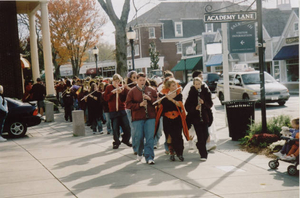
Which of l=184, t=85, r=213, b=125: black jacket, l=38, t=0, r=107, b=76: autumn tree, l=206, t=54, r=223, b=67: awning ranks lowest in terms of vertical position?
l=184, t=85, r=213, b=125: black jacket

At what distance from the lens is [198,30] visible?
216 ft

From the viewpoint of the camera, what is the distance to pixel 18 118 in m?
13.4

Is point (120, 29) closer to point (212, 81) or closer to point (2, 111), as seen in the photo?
point (2, 111)

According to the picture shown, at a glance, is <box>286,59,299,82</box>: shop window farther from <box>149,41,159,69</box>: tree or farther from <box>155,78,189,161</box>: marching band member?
<box>155,78,189,161</box>: marching band member

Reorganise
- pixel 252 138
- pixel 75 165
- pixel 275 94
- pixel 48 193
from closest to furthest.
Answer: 1. pixel 48 193
2. pixel 75 165
3. pixel 252 138
4. pixel 275 94

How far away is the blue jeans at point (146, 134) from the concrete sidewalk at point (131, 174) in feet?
0.80

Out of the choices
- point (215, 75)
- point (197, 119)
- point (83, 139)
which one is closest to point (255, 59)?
point (215, 75)

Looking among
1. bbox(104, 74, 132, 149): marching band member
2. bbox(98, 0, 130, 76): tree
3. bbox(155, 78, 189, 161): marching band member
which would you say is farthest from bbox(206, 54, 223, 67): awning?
bbox(155, 78, 189, 161): marching band member

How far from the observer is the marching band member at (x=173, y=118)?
27.7ft

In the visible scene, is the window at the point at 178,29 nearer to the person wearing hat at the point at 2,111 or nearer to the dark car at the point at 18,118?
the dark car at the point at 18,118

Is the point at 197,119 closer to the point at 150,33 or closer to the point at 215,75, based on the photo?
the point at 215,75

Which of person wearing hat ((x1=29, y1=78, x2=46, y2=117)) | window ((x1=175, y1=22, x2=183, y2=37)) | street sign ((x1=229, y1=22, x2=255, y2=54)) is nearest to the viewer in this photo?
street sign ((x1=229, y1=22, x2=255, y2=54))

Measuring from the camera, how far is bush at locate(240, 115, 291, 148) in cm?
916

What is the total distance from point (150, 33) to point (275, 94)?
4396 centimetres
